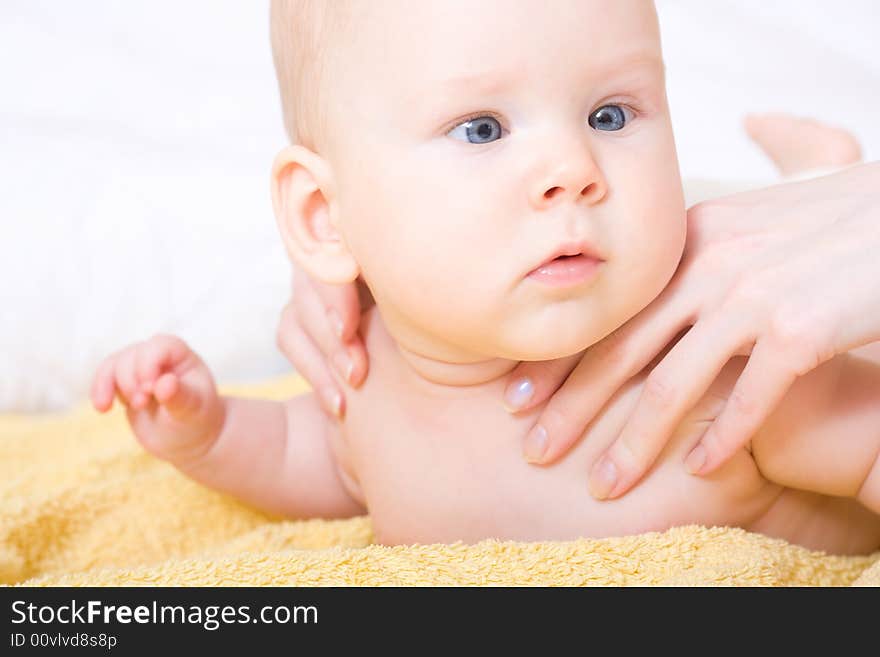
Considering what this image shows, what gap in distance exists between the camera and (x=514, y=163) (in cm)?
87

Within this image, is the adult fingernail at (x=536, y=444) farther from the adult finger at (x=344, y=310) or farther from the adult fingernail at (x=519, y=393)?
the adult finger at (x=344, y=310)

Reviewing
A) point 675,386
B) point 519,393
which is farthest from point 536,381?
point 675,386

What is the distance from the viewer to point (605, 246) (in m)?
0.88

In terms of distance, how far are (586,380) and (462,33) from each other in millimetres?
330

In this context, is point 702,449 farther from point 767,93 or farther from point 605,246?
point 767,93

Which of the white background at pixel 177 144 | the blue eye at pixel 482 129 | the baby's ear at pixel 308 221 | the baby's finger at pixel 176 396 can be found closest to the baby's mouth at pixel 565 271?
the blue eye at pixel 482 129

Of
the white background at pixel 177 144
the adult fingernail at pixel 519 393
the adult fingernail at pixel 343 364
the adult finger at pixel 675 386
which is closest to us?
the adult finger at pixel 675 386

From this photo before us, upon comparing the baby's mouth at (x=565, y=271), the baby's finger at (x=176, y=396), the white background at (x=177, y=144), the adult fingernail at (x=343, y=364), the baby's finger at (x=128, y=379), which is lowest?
the baby's mouth at (x=565, y=271)

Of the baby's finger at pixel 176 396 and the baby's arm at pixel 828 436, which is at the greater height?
the baby's finger at pixel 176 396

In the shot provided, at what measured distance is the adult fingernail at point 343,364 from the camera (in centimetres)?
119

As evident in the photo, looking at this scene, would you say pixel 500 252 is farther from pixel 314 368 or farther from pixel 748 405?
pixel 314 368

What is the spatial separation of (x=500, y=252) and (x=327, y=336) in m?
0.40

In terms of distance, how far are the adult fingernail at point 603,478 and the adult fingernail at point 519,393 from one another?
9cm
